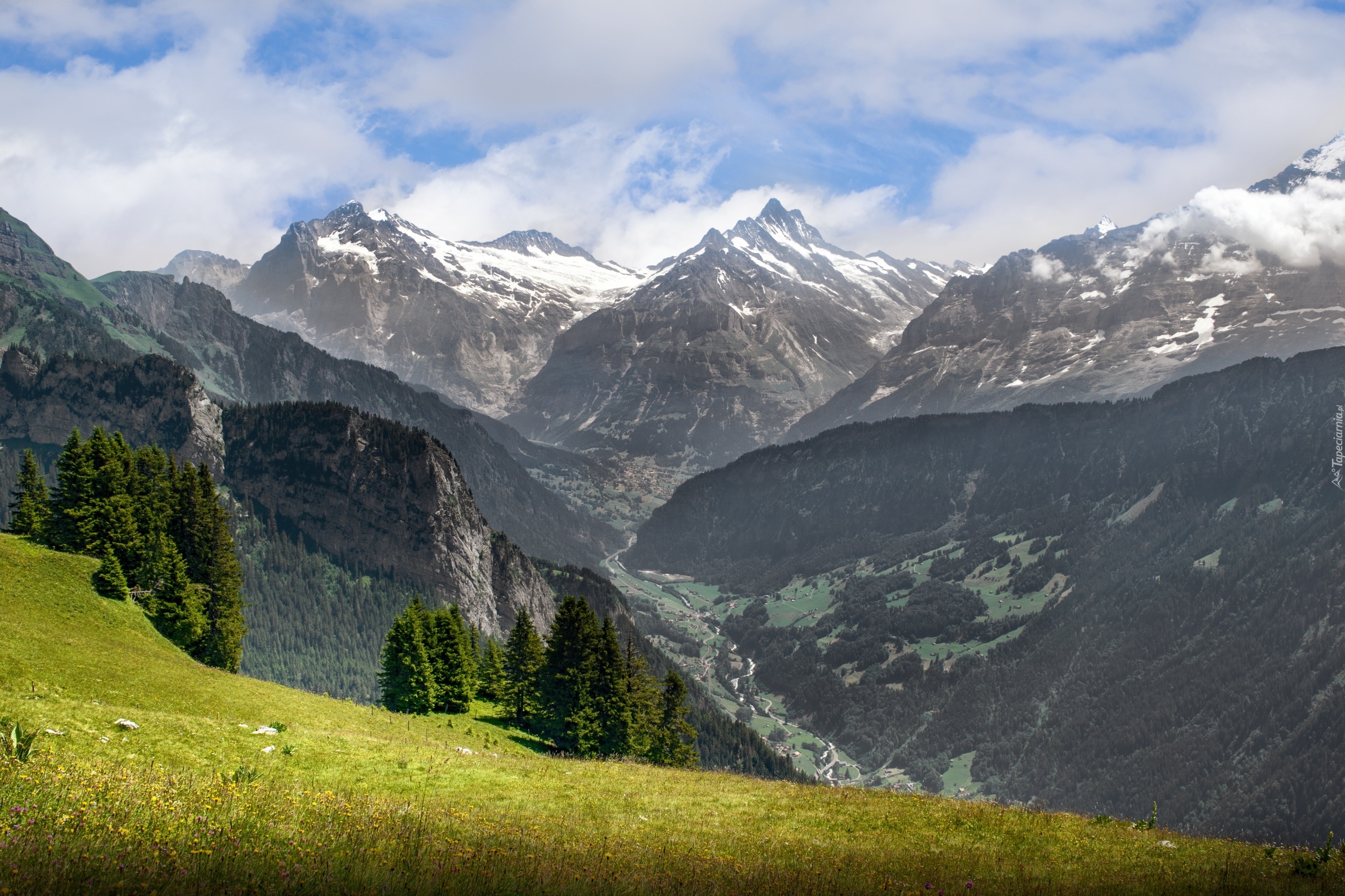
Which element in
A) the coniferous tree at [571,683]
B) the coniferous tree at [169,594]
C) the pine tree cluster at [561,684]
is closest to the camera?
the coniferous tree at [571,683]

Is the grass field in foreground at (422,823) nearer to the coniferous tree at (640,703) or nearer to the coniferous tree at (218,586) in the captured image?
the coniferous tree at (640,703)

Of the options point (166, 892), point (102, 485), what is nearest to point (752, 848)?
point (166, 892)

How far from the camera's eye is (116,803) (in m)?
17.2

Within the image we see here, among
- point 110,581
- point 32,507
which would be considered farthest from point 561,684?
point 32,507

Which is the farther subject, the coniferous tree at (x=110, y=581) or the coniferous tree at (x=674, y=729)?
the coniferous tree at (x=674, y=729)

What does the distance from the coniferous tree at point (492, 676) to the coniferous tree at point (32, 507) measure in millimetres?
35383

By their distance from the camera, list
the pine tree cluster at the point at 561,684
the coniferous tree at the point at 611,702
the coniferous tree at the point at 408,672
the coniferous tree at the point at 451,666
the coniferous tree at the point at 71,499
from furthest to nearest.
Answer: the coniferous tree at the point at 451,666 < the coniferous tree at the point at 408,672 < the coniferous tree at the point at 71,499 < the coniferous tree at the point at 611,702 < the pine tree cluster at the point at 561,684

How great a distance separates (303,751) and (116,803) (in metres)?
15.4

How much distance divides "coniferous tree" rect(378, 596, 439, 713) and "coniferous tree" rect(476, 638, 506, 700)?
26.9ft

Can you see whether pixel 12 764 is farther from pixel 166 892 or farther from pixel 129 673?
pixel 129 673

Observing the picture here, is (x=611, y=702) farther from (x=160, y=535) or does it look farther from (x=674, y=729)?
(x=160, y=535)

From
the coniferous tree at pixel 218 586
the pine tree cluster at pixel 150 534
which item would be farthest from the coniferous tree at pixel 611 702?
the coniferous tree at pixel 218 586

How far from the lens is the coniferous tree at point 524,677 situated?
66.6m

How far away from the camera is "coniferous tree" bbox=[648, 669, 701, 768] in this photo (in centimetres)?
6956
